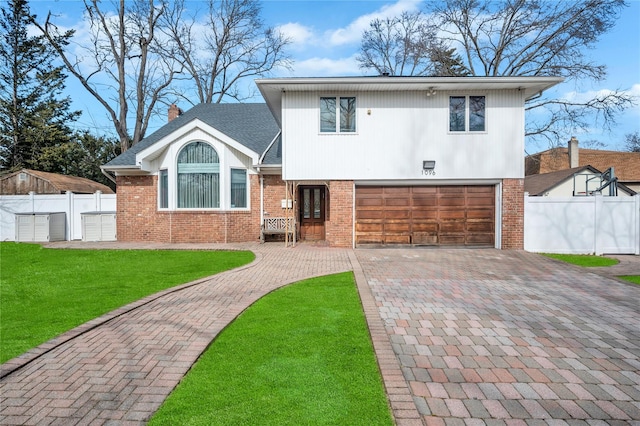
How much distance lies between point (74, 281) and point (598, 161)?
115ft

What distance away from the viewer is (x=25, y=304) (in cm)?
575

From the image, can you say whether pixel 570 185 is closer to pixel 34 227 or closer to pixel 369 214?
pixel 369 214

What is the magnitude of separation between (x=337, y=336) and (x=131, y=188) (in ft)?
43.5

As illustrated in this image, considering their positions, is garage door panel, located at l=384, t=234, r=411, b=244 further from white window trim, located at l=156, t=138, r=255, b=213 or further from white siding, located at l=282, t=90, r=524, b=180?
white window trim, located at l=156, t=138, r=255, b=213

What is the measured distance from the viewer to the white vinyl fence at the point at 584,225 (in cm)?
1190

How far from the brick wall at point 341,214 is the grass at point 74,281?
316 centimetres

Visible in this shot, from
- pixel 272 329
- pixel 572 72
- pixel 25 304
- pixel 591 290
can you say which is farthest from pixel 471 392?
pixel 572 72

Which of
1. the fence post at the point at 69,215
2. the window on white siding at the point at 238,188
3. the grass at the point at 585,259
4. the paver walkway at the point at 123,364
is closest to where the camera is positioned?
the paver walkway at the point at 123,364

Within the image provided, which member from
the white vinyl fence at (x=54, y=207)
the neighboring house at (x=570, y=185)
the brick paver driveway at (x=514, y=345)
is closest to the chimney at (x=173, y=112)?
the white vinyl fence at (x=54, y=207)

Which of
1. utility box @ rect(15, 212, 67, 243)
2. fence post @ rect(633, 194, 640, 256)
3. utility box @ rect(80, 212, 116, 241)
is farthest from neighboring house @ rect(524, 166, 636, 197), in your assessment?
utility box @ rect(15, 212, 67, 243)

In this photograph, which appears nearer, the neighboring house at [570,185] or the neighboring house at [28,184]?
A: the neighboring house at [28,184]

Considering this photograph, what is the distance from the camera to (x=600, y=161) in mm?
28203

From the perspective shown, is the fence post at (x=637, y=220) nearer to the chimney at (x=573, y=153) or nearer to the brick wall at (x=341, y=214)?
the brick wall at (x=341, y=214)

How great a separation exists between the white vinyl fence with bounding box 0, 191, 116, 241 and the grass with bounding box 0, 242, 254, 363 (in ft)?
10.9
